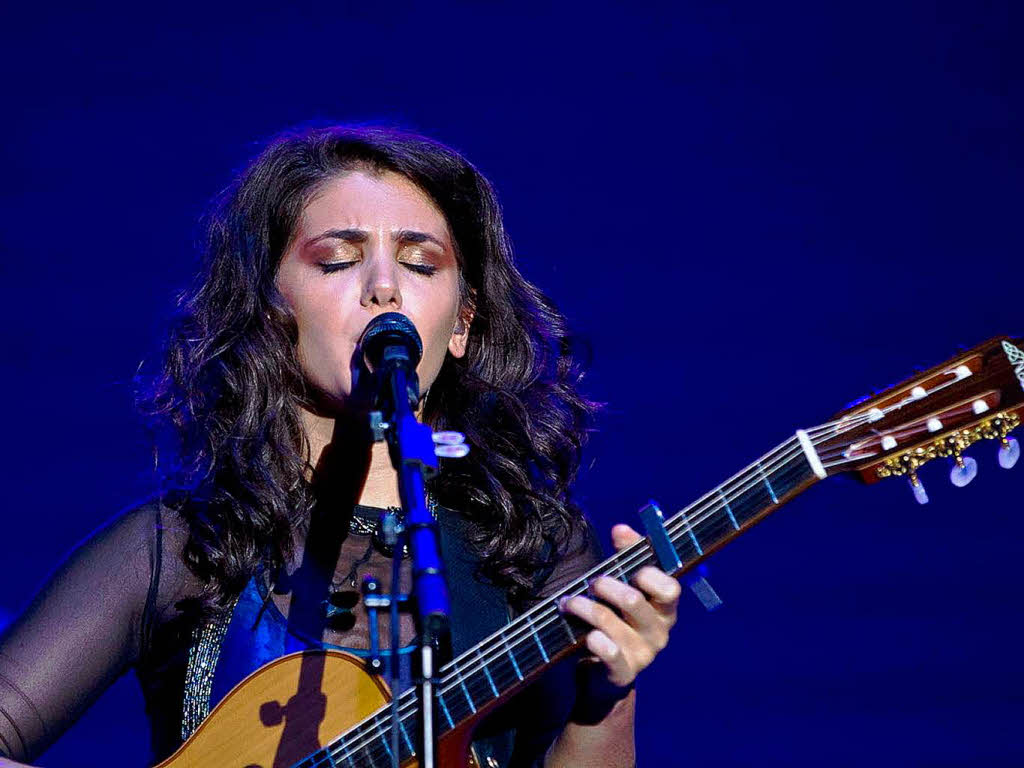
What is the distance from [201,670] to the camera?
260 centimetres

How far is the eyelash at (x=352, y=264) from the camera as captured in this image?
2.79 meters

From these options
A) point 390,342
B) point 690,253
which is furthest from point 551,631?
point 690,253

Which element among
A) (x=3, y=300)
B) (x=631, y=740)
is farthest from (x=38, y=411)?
(x=631, y=740)

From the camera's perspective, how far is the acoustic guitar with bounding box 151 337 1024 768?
232 cm

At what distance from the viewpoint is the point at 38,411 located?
3859 millimetres

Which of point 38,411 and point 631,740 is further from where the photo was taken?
point 38,411

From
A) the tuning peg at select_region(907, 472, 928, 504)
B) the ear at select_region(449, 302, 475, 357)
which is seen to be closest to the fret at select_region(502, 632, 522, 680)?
the tuning peg at select_region(907, 472, 928, 504)

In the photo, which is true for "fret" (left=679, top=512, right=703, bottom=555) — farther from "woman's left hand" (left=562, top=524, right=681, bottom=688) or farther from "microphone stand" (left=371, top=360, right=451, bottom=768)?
"microphone stand" (left=371, top=360, right=451, bottom=768)

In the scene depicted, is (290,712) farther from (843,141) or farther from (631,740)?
(843,141)

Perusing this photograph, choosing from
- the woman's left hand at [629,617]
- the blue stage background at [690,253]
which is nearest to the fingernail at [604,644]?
the woman's left hand at [629,617]

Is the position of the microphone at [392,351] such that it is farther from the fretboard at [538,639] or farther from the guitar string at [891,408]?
the guitar string at [891,408]

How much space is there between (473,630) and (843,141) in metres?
1.92

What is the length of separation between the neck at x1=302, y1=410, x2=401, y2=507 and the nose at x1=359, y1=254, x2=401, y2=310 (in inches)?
10.7

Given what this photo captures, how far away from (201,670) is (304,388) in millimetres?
615
